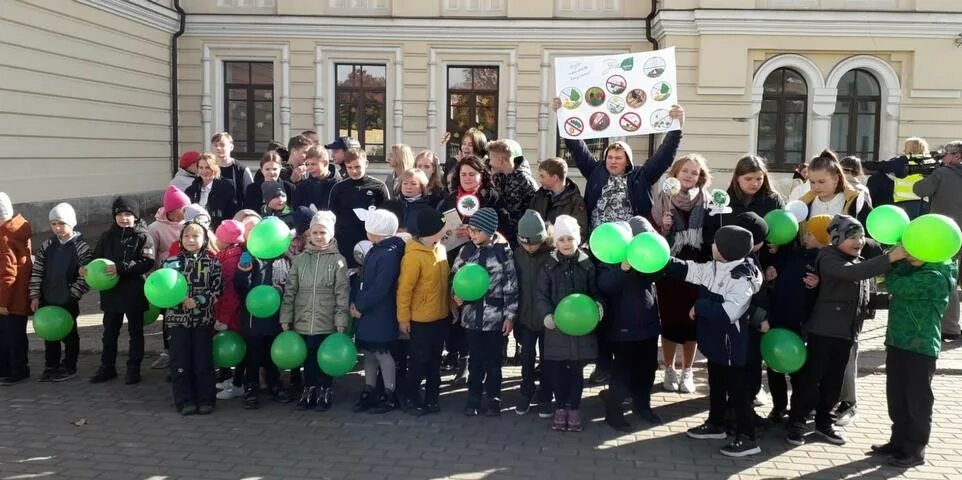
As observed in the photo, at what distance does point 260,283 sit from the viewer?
5762 millimetres

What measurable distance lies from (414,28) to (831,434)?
1166cm

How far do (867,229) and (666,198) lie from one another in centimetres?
137

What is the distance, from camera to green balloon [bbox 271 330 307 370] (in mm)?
5477

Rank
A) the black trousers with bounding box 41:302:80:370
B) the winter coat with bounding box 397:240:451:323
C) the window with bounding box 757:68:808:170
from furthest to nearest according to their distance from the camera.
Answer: the window with bounding box 757:68:808:170
the black trousers with bounding box 41:302:80:370
the winter coat with bounding box 397:240:451:323

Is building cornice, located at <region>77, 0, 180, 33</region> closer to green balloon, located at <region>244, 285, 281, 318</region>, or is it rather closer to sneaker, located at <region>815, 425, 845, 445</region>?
green balloon, located at <region>244, 285, 281, 318</region>

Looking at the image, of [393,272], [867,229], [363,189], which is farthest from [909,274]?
[363,189]

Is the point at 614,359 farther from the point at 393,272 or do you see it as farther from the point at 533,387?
the point at 393,272

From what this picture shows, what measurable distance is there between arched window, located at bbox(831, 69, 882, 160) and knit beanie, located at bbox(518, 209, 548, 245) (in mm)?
11232

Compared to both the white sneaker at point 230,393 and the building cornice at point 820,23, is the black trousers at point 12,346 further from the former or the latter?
the building cornice at point 820,23

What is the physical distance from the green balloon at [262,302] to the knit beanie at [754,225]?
3.21 metres

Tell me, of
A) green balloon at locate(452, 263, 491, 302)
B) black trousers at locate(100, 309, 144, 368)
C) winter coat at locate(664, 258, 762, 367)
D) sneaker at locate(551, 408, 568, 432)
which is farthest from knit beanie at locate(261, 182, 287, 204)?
winter coat at locate(664, 258, 762, 367)

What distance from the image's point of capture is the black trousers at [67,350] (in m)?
6.39

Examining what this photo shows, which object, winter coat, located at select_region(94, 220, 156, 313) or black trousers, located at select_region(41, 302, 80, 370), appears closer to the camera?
winter coat, located at select_region(94, 220, 156, 313)

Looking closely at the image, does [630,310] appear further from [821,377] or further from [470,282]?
[821,377]
